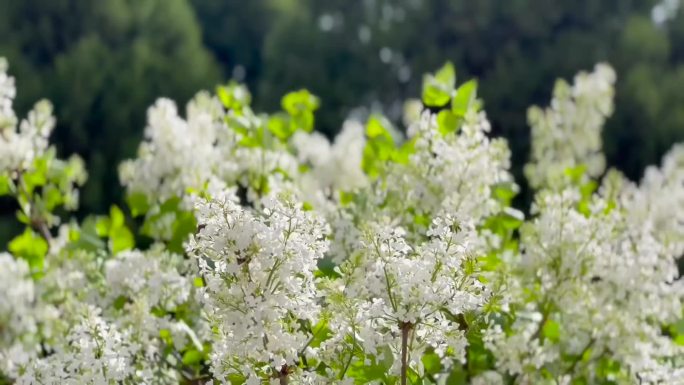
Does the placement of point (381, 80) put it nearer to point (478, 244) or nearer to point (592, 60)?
point (592, 60)

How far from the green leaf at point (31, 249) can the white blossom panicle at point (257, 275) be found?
163 centimetres

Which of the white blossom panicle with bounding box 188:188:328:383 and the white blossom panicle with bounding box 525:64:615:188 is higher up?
the white blossom panicle with bounding box 525:64:615:188

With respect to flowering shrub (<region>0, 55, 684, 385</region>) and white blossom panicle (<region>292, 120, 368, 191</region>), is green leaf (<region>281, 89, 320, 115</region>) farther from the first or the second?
white blossom panicle (<region>292, 120, 368, 191</region>)

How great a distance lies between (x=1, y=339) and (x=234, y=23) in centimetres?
2066

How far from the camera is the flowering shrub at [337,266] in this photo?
1.96 metres

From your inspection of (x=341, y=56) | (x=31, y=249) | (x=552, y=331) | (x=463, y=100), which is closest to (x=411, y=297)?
(x=552, y=331)

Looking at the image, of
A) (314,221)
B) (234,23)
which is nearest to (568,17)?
(234,23)

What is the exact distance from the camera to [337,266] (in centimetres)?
225

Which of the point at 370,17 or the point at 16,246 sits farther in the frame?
the point at 370,17

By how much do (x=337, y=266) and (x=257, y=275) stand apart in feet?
1.15

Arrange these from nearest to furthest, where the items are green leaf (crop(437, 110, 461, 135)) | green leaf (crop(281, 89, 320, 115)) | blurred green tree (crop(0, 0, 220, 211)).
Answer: green leaf (crop(437, 110, 461, 135)), green leaf (crop(281, 89, 320, 115)), blurred green tree (crop(0, 0, 220, 211))

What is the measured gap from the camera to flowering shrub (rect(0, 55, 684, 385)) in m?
1.96

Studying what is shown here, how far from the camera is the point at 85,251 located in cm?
317

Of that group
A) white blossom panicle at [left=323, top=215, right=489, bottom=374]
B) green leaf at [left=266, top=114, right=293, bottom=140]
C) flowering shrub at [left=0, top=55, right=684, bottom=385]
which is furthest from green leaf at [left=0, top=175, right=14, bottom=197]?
white blossom panicle at [left=323, top=215, right=489, bottom=374]
